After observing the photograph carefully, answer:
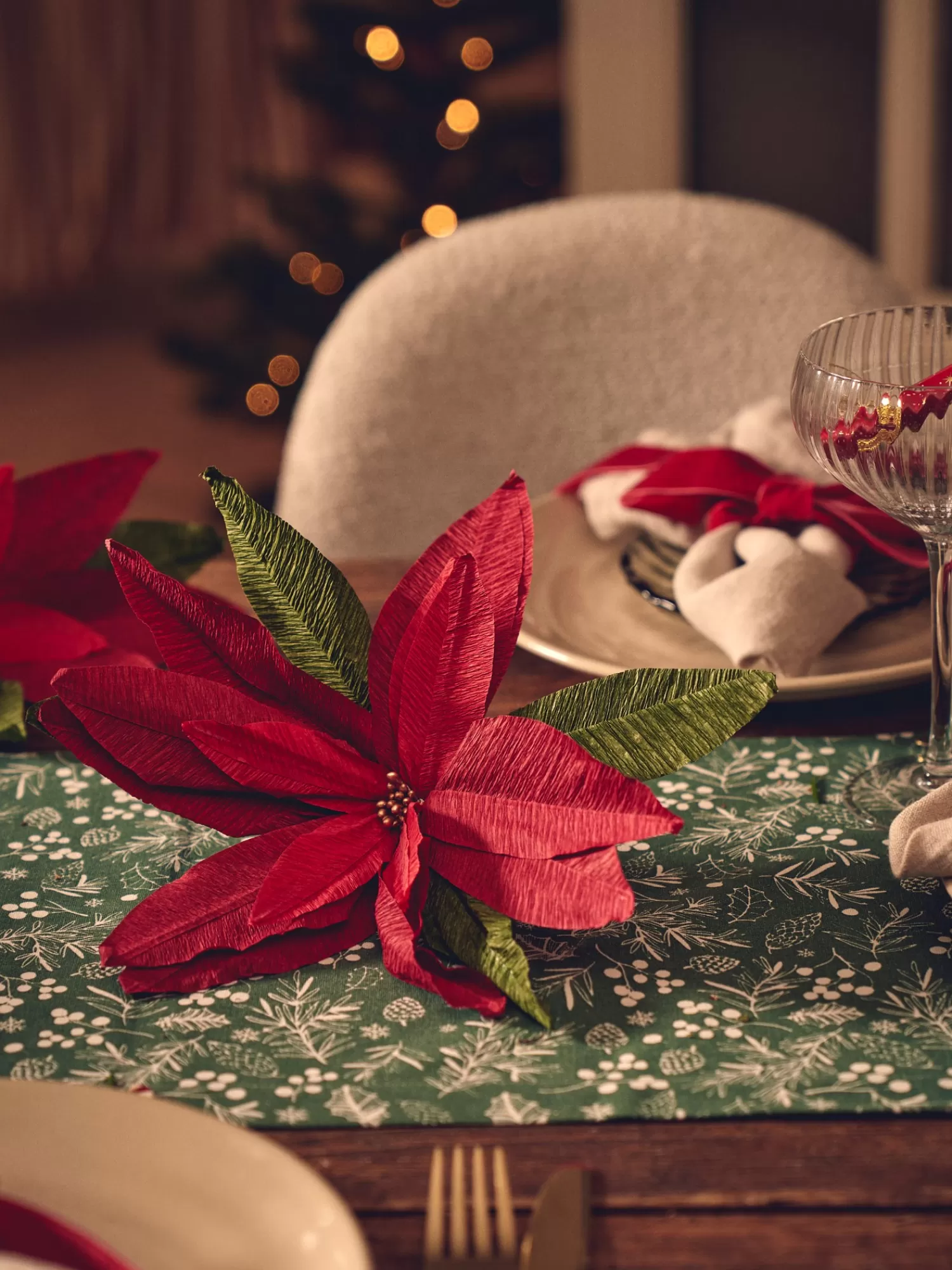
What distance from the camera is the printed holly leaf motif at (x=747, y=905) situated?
1.65 feet

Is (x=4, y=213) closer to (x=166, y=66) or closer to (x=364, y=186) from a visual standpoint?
(x=166, y=66)

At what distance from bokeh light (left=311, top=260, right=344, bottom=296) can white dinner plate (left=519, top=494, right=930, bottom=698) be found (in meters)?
1.86

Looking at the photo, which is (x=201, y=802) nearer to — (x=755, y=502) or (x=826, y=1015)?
(x=826, y=1015)

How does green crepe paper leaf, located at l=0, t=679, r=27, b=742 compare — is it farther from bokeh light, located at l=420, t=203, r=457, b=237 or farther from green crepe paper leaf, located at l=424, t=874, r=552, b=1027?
bokeh light, located at l=420, t=203, r=457, b=237

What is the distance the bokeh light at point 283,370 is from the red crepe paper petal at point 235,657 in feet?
7.21

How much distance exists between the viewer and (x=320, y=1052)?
0.44m

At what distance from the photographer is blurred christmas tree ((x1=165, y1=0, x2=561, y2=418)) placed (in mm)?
2482

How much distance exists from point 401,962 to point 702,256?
0.94 metres

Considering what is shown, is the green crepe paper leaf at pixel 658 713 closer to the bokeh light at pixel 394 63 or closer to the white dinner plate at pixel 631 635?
the white dinner plate at pixel 631 635

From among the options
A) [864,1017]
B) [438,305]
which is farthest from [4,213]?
[864,1017]

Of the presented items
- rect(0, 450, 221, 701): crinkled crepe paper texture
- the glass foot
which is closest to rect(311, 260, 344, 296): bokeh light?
rect(0, 450, 221, 701): crinkled crepe paper texture

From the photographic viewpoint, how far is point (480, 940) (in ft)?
1.49

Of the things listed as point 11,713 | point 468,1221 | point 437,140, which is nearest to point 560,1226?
point 468,1221

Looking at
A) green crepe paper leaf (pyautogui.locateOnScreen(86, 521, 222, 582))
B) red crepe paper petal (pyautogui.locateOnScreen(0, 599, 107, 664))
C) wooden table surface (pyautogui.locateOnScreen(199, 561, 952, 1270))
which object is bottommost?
wooden table surface (pyautogui.locateOnScreen(199, 561, 952, 1270))
